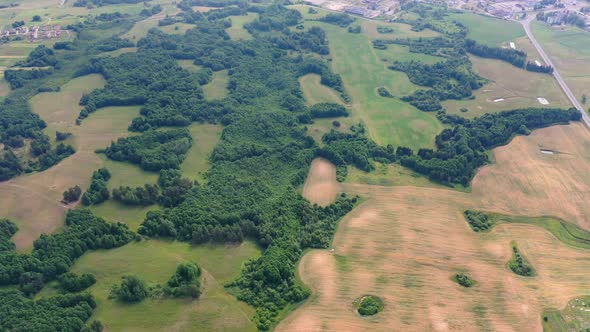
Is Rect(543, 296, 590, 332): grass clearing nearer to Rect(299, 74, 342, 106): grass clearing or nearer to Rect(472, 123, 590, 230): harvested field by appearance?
Rect(472, 123, 590, 230): harvested field

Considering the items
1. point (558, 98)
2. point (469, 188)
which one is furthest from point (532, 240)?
point (558, 98)

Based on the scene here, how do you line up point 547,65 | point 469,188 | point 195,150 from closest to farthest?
point 469,188, point 195,150, point 547,65

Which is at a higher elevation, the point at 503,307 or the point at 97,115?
the point at 97,115

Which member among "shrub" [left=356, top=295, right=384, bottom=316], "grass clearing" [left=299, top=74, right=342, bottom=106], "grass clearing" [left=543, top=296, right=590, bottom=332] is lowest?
"grass clearing" [left=543, top=296, right=590, bottom=332]

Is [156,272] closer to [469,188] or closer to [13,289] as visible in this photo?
[13,289]

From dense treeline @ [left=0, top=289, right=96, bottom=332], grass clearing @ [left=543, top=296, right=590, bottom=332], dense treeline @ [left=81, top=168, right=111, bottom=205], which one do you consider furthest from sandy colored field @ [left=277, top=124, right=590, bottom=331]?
dense treeline @ [left=81, top=168, right=111, bottom=205]

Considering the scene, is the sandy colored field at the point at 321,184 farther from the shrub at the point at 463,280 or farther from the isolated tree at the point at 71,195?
the isolated tree at the point at 71,195

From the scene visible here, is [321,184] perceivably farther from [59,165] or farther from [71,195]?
[59,165]
